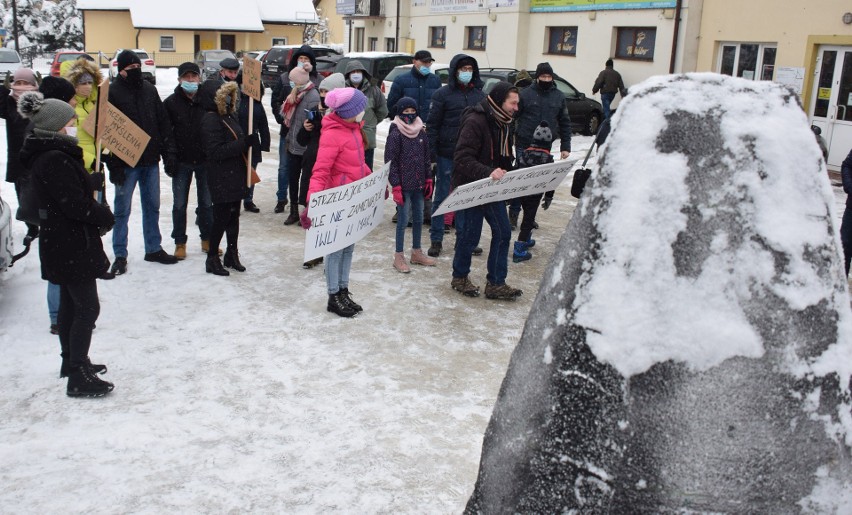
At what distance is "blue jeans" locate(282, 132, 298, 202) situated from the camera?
888 cm

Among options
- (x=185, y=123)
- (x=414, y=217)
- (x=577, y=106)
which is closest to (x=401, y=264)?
(x=414, y=217)

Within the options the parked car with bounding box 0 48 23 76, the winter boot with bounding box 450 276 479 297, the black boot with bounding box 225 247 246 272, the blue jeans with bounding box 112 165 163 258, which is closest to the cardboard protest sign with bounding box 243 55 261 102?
the blue jeans with bounding box 112 165 163 258

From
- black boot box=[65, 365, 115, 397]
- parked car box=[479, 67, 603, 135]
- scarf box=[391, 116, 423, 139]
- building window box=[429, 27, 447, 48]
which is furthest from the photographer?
building window box=[429, 27, 447, 48]

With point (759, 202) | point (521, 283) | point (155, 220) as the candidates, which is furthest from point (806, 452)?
point (155, 220)

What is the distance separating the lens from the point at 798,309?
→ 152 cm

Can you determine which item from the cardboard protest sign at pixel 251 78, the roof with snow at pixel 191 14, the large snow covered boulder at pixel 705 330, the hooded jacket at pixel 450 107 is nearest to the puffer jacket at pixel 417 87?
the hooded jacket at pixel 450 107

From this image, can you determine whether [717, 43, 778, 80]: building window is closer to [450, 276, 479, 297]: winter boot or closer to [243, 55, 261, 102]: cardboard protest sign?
[450, 276, 479, 297]: winter boot

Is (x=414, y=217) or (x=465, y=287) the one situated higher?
(x=414, y=217)

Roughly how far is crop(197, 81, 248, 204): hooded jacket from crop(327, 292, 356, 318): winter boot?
1412 mm

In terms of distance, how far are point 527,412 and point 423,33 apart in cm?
3052

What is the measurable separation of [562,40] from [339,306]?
19328 millimetres

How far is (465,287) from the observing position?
665cm

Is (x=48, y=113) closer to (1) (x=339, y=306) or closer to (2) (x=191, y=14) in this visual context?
(1) (x=339, y=306)

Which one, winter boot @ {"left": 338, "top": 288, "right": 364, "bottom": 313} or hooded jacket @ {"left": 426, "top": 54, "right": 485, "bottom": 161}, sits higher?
hooded jacket @ {"left": 426, "top": 54, "right": 485, "bottom": 161}
